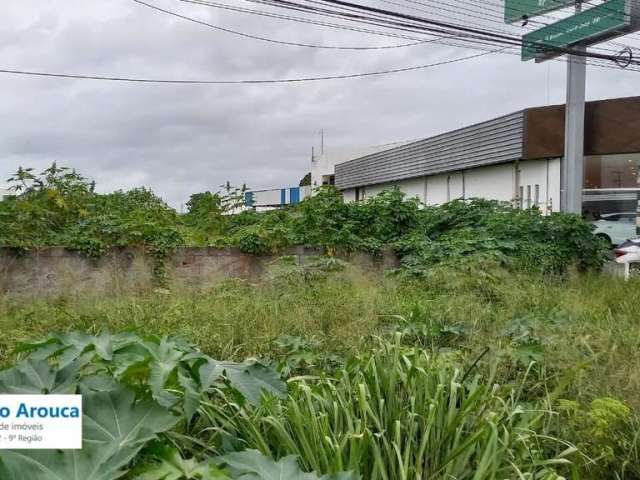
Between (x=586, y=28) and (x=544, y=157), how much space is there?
318 centimetres

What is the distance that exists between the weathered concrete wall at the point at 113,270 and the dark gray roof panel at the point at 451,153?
9392mm

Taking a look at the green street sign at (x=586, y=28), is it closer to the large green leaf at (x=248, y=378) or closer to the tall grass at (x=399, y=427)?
the tall grass at (x=399, y=427)

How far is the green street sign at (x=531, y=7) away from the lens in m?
13.4

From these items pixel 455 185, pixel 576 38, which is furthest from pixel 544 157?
pixel 455 185

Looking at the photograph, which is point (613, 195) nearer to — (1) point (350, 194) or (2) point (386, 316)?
(2) point (386, 316)

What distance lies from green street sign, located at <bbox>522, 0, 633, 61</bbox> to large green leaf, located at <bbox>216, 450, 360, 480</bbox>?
12.6 metres

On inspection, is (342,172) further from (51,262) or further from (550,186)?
(51,262)

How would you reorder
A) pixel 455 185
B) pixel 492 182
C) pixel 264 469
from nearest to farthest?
pixel 264 469
pixel 492 182
pixel 455 185

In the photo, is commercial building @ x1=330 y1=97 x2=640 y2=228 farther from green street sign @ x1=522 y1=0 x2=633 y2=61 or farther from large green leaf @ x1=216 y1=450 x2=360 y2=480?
large green leaf @ x1=216 y1=450 x2=360 y2=480

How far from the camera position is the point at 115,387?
1.90 m

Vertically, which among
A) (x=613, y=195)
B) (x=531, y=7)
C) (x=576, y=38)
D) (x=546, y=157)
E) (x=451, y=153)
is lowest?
(x=613, y=195)

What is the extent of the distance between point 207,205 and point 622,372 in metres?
7.02

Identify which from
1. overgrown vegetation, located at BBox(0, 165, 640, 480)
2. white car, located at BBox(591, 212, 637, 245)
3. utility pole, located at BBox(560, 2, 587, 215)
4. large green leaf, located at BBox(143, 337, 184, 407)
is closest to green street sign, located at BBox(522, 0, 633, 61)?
utility pole, located at BBox(560, 2, 587, 215)

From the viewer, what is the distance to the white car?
50.4ft
